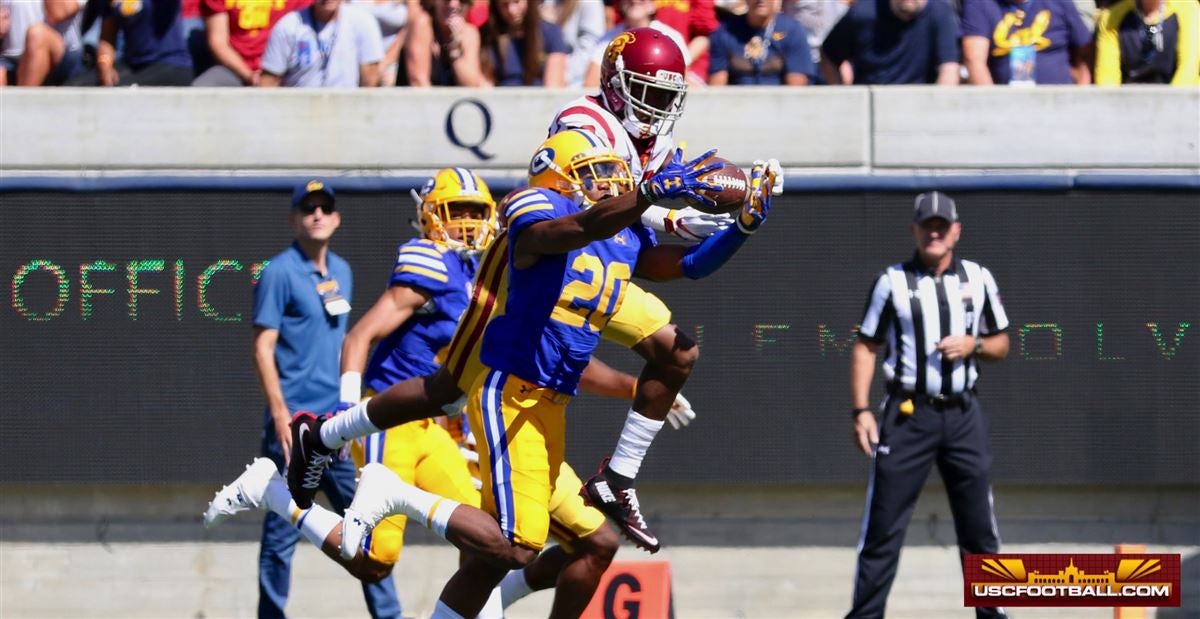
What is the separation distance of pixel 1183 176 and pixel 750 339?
2129 millimetres

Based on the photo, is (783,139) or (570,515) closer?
(570,515)

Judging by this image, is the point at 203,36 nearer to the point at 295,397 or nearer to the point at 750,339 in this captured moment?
the point at 295,397

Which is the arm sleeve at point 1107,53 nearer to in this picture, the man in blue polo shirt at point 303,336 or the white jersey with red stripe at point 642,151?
the white jersey with red stripe at point 642,151

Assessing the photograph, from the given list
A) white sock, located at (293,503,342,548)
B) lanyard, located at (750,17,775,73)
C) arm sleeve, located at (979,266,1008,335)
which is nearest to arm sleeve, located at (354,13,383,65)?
lanyard, located at (750,17,775,73)

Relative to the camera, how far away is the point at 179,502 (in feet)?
29.8

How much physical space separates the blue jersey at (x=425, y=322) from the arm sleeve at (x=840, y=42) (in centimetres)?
301

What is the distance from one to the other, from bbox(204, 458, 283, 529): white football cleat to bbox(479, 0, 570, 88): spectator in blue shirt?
2.79 metres

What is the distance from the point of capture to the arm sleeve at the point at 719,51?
9.73 meters

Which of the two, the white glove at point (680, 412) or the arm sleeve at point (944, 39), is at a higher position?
the arm sleeve at point (944, 39)

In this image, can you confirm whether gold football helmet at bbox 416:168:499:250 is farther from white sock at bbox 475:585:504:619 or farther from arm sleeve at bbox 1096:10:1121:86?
arm sleeve at bbox 1096:10:1121:86

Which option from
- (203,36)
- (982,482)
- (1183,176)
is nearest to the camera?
(982,482)

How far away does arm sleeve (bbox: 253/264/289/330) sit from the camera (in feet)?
26.3

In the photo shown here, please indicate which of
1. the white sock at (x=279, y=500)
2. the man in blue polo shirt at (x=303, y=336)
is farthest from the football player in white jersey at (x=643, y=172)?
the man in blue polo shirt at (x=303, y=336)

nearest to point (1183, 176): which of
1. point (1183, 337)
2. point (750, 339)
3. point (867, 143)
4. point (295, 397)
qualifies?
point (1183, 337)
